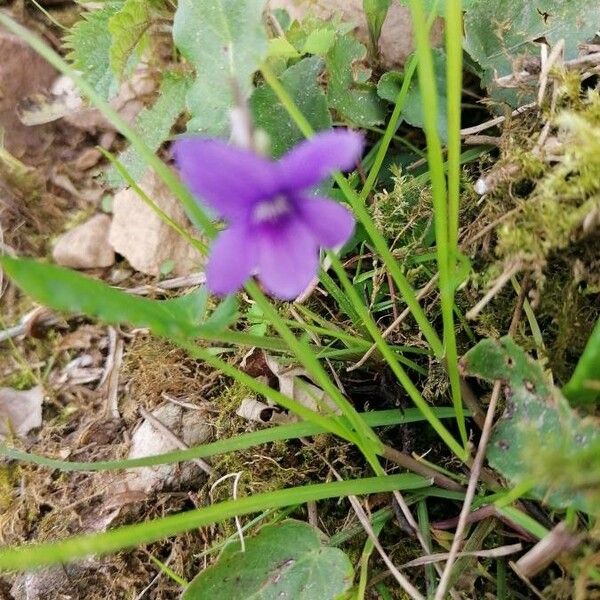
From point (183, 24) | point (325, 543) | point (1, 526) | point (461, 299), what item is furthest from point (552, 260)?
point (1, 526)

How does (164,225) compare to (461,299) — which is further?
(164,225)

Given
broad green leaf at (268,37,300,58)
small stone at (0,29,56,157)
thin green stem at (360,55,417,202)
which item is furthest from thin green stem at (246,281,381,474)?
small stone at (0,29,56,157)

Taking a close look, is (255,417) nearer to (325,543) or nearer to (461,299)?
(325,543)

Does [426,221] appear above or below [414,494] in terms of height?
above

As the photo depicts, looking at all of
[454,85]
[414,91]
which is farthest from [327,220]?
[414,91]

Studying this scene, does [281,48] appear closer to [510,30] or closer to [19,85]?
[510,30]

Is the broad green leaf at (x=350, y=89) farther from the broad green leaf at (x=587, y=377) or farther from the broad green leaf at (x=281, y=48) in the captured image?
the broad green leaf at (x=587, y=377)
